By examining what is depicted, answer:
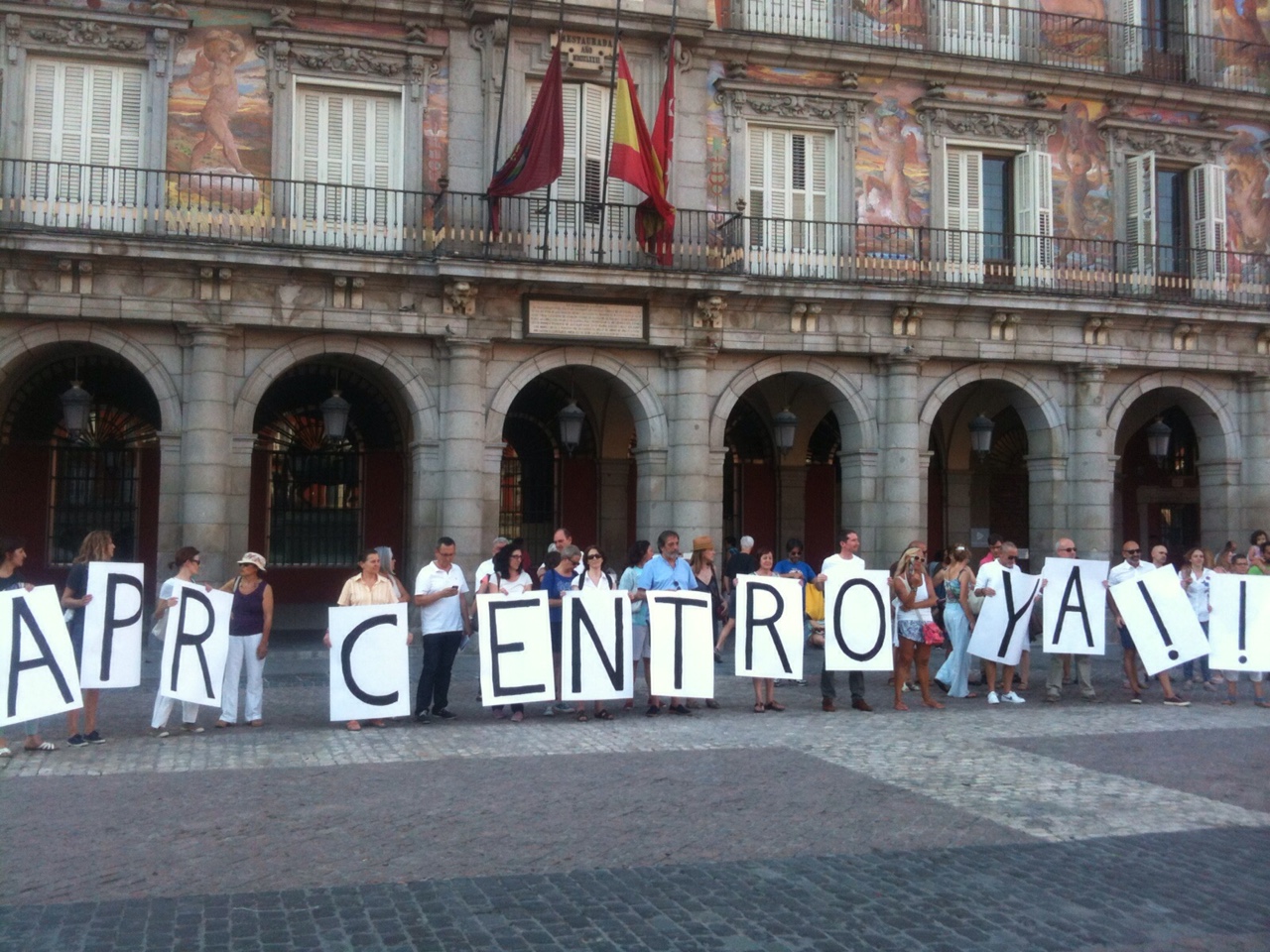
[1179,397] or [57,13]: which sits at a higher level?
[57,13]

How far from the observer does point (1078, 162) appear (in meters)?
22.6

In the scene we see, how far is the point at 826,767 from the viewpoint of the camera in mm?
9648

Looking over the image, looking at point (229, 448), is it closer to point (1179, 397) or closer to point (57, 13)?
point (57, 13)

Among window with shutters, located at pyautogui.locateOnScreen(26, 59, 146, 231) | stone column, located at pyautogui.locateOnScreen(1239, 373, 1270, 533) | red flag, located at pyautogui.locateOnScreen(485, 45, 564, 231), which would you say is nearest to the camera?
window with shutters, located at pyautogui.locateOnScreen(26, 59, 146, 231)

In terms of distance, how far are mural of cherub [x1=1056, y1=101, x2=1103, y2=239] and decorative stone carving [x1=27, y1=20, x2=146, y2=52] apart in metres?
14.9

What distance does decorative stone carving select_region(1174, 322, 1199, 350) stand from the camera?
73.3 feet

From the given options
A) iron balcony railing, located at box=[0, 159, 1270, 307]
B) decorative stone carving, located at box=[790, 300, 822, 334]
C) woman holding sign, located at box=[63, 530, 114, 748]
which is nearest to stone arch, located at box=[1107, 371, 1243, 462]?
iron balcony railing, located at box=[0, 159, 1270, 307]

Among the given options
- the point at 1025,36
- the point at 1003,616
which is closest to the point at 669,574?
the point at 1003,616

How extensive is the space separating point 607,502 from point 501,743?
12.8m

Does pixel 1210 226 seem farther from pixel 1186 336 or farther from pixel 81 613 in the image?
pixel 81 613

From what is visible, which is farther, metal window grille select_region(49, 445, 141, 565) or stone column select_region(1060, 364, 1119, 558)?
stone column select_region(1060, 364, 1119, 558)

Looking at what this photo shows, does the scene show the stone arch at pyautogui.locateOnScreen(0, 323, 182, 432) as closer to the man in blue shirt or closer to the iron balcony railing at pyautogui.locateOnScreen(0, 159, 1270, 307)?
the iron balcony railing at pyautogui.locateOnScreen(0, 159, 1270, 307)

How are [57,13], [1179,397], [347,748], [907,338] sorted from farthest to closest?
[1179,397] < [907,338] < [57,13] < [347,748]

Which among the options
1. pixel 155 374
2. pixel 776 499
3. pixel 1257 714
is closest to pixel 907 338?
pixel 776 499
